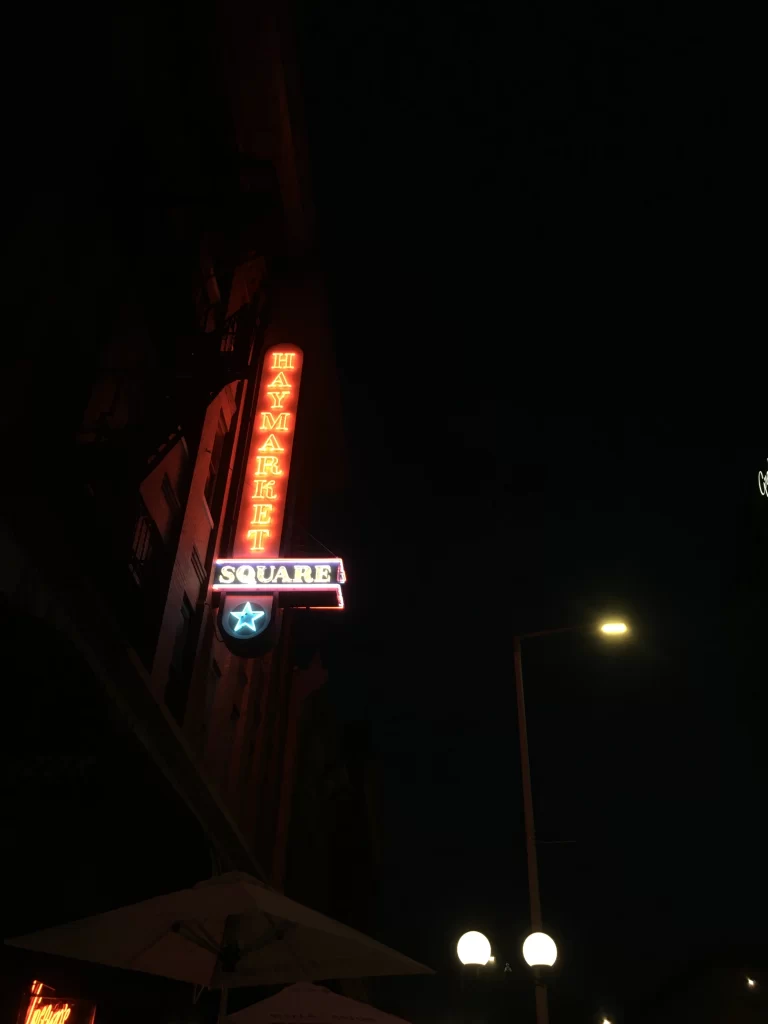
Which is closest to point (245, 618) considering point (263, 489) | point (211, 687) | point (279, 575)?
point (279, 575)

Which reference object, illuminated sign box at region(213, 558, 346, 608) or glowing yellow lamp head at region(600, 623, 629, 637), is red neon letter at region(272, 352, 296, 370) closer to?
illuminated sign box at region(213, 558, 346, 608)

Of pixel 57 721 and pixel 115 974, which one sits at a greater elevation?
pixel 57 721

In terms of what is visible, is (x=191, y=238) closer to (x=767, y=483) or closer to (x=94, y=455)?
(x=94, y=455)

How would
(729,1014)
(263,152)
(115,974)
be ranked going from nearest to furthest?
(115,974) → (263,152) → (729,1014)

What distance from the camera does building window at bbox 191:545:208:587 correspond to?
14.6m

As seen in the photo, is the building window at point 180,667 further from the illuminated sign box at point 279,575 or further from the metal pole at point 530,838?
the metal pole at point 530,838

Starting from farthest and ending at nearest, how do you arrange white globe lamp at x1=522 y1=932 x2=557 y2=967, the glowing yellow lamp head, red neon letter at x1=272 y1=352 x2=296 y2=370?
red neon letter at x1=272 y1=352 x2=296 y2=370 < the glowing yellow lamp head < white globe lamp at x1=522 y1=932 x2=557 y2=967

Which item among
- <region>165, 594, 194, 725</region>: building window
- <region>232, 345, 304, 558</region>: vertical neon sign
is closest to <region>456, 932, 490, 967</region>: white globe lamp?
<region>165, 594, 194, 725</region>: building window

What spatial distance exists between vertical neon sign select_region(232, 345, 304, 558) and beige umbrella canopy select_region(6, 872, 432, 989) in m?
7.81

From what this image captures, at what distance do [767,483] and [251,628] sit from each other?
65.6 ft

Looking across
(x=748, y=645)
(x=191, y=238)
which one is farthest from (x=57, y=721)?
(x=748, y=645)

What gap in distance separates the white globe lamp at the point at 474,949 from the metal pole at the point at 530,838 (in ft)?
2.09

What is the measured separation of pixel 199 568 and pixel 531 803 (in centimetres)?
720

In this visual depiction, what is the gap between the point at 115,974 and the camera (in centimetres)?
960
